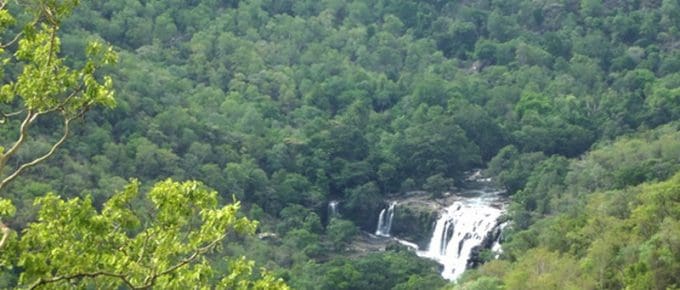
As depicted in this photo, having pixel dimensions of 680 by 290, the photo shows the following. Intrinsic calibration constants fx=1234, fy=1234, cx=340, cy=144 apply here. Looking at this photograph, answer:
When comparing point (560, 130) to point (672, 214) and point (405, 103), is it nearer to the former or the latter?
point (405, 103)

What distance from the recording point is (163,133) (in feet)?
158

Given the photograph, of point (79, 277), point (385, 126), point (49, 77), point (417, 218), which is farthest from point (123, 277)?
point (385, 126)

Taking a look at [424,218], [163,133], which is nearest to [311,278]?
[424,218]

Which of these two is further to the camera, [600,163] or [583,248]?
[600,163]

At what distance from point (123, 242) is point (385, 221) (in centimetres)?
3794

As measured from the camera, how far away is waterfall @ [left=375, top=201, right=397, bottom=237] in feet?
156

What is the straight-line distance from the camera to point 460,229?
1753 inches

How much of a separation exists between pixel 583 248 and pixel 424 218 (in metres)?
13.7

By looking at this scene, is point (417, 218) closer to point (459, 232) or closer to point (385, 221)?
point (385, 221)

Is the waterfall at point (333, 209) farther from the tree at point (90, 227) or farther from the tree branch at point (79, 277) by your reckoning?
the tree branch at point (79, 277)

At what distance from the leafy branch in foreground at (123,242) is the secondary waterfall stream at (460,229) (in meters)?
32.6

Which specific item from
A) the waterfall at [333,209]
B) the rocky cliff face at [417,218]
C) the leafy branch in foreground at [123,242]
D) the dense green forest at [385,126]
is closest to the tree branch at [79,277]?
the leafy branch in foreground at [123,242]

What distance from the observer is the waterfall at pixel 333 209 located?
48750mm

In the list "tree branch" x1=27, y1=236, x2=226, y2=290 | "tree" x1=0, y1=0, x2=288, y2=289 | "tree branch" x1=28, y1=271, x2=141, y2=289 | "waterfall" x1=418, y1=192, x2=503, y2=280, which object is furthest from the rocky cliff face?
"tree branch" x1=28, y1=271, x2=141, y2=289
